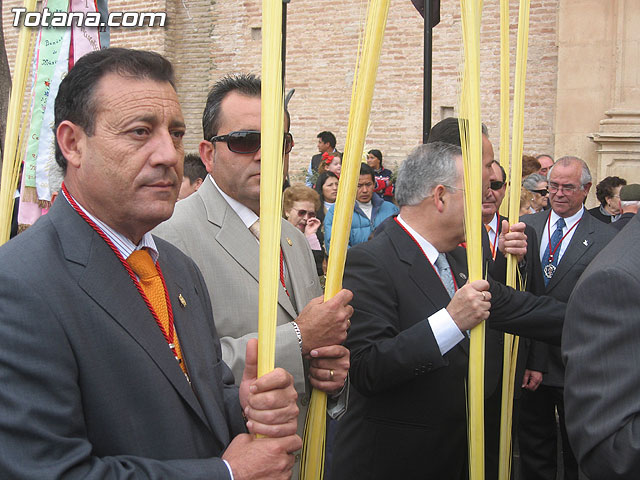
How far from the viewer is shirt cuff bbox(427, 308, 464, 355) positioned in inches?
102

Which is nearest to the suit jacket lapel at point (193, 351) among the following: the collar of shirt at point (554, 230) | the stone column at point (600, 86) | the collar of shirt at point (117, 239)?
the collar of shirt at point (117, 239)

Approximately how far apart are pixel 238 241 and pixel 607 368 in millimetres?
1242

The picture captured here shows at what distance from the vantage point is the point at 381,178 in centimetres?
941

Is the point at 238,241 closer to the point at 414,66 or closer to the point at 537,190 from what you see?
the point at 537,190

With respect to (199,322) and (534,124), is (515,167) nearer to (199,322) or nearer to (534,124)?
(199,322)

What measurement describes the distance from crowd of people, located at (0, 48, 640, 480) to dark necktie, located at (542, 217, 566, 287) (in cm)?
170

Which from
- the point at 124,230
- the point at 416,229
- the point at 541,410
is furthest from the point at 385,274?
the point at 541,410

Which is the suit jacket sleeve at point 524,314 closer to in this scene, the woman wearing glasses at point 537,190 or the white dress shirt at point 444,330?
the white dress shirt at point 444,330

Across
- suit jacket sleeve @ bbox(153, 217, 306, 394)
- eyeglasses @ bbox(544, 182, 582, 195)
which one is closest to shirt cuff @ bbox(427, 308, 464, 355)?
suit jacket sleeve @ bbox(153, 217, 306, 394)

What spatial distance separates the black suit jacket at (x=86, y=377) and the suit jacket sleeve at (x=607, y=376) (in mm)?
896

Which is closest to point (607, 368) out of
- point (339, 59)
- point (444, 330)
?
point (444, 330)

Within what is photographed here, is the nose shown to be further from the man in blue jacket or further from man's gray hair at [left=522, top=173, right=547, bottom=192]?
man's gray hair at [left=522, top=173, right=547, bottom=192]

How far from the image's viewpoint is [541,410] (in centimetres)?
491

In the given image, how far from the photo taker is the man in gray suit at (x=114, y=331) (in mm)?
1385
